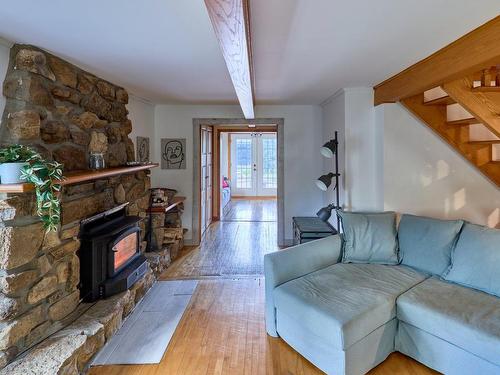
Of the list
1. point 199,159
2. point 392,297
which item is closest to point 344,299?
point 392,297

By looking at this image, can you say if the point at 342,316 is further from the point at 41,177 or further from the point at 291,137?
the point at 291,137

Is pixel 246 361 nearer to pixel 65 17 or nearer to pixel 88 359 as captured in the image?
pixel 88 359

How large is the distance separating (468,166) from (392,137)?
2.91ft

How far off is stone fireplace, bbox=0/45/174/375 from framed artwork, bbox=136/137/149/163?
1.00m

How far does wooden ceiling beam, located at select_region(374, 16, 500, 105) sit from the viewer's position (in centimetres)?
176

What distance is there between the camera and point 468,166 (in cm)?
317

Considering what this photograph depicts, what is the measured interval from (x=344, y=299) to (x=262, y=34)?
1869mm

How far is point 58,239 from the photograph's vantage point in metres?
2.00

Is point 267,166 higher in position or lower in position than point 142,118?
lower

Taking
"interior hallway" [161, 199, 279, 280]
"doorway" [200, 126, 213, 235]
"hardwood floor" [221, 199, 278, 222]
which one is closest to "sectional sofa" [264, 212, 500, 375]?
"interior hallway" [161, 199, 279, 280]

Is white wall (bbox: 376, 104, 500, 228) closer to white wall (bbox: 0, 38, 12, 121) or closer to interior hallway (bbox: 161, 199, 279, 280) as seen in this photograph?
interior hallway (bbox: 161, 199, 279, 280)

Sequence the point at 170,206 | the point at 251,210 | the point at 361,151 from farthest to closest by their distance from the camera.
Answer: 1. the point at 251,210
2. the point at 170,206
3. the point at 361,151

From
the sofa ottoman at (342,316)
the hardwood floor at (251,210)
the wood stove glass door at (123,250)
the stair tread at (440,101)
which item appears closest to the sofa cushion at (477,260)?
the sofa ottoman at (342,316)

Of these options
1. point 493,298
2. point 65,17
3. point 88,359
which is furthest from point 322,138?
point 88,359
